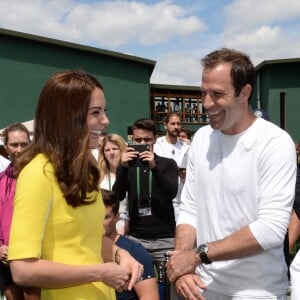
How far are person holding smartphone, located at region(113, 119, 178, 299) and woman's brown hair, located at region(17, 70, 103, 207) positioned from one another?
2.41 meters

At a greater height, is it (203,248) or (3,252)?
(203,248)

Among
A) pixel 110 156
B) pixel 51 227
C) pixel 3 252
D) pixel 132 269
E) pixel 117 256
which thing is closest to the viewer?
pixel 51 227

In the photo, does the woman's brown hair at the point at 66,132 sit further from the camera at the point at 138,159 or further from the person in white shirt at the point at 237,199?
the camera at the point at 138,159

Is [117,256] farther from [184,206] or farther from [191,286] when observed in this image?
[184,206]

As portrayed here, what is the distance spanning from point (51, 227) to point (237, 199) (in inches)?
36.5

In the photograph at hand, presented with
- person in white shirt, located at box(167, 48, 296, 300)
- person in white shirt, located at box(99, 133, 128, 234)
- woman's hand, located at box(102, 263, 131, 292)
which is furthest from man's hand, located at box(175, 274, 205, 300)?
person in white shirt, located at box(99, 133, 128, 234)

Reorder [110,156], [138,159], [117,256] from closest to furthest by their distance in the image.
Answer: [117,256]
[138,159]
[110,156]

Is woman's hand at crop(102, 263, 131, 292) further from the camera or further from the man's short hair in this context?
the camera

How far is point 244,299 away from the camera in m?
2.27

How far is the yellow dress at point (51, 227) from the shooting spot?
1.69 m

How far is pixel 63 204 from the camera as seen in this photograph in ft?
5.86

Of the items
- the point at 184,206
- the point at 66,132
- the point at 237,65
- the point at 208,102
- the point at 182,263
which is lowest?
the point at 182,263

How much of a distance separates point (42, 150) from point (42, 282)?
1.58 feet

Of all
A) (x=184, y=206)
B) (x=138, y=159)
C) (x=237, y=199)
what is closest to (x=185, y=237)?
(x=184, y=206)
